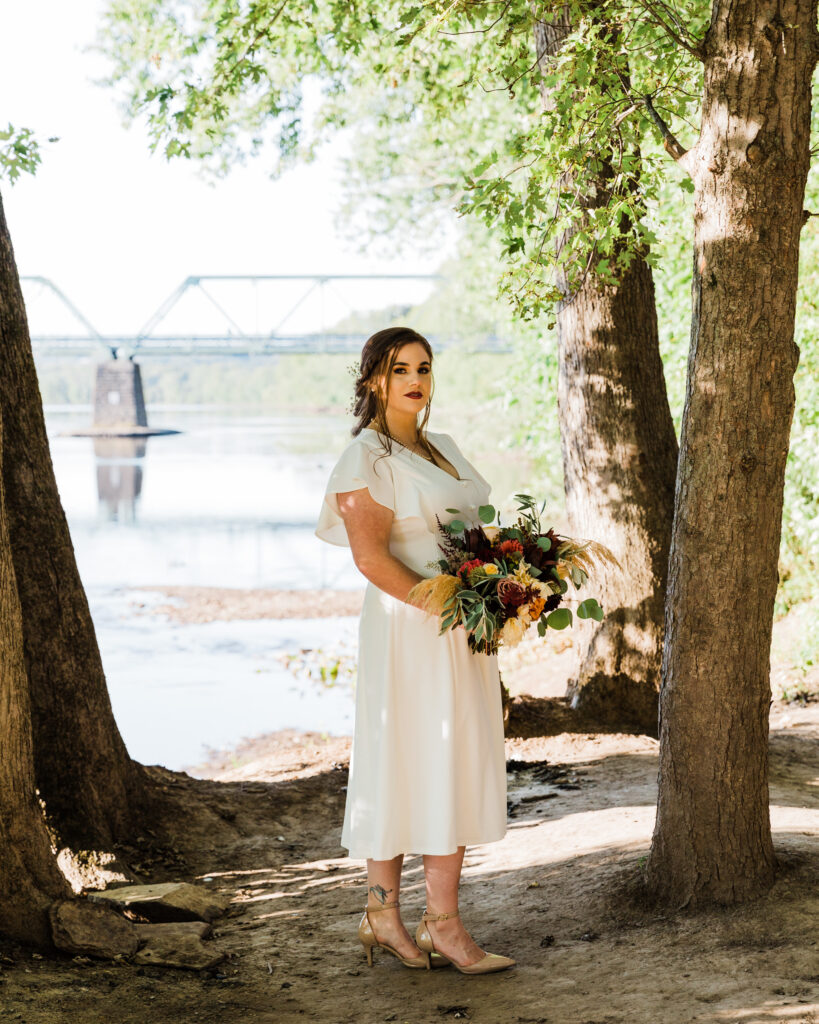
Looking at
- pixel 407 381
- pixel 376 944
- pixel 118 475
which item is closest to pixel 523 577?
pixel 407 381

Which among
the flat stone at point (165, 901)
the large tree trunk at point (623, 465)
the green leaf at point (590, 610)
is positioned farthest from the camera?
the large tree trunk at point (623, 465)

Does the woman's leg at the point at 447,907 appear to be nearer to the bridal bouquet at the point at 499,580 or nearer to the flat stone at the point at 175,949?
the bridal bouquet at the point at 499,580

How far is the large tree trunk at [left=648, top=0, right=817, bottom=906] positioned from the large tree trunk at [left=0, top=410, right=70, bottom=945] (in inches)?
76.2

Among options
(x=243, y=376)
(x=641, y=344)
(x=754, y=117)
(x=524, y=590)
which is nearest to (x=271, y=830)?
(x=524, y=590)

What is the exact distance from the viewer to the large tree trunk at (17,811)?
329cm

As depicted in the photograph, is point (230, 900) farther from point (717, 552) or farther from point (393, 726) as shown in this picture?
point (717, 552)

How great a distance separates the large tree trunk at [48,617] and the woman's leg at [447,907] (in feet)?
5.81

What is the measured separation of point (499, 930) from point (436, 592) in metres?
1.28

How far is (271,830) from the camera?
16.8 feet

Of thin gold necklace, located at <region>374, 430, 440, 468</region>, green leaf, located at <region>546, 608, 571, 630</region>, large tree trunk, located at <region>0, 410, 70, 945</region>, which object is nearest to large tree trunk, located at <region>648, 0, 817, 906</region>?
green leaf, located at <region>546, 608, 571, 630</region>

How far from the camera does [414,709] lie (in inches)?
125

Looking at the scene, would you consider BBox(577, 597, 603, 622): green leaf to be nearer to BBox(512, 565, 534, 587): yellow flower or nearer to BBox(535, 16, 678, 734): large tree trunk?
BBox(512, 565, 534, 587): yellow flower

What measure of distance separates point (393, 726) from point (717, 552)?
1098 millimetres

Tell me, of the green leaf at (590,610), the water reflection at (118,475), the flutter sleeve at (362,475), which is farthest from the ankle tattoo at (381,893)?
the water reflection at (118,475)
